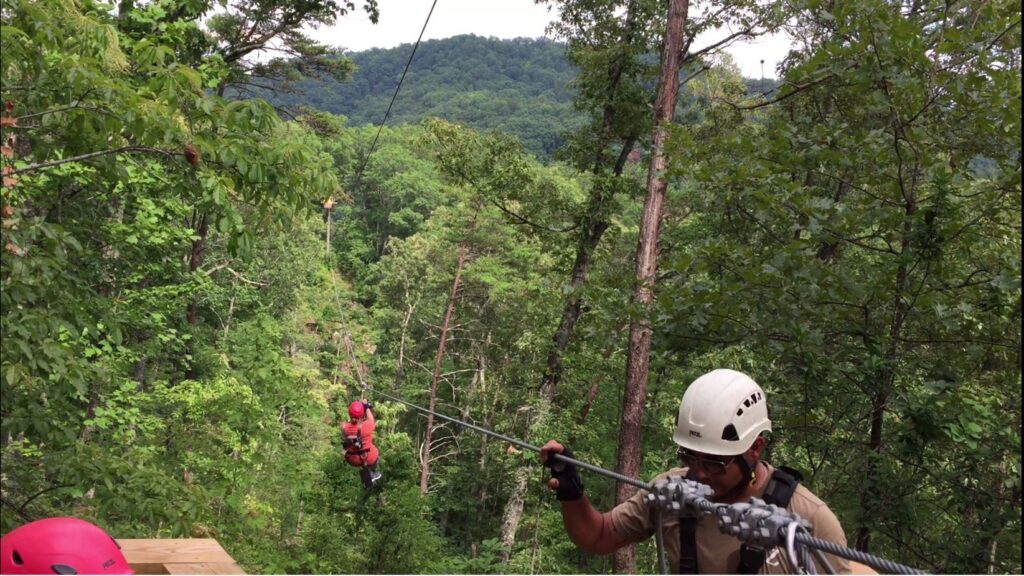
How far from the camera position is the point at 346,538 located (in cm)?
1597

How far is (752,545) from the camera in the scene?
2154 millimetres

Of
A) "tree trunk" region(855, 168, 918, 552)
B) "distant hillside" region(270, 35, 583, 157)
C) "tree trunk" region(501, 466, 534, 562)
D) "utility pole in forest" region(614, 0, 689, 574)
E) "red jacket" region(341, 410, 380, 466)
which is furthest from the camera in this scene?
"distant hillside" region(270, 35, 583, 157)

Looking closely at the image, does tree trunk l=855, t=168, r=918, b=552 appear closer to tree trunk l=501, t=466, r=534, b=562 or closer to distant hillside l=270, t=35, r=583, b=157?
tree trunk l=501, t=466, r=534, b=562

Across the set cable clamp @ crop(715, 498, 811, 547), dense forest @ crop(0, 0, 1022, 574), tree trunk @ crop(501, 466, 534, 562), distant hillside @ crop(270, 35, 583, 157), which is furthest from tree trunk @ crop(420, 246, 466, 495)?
distant hillside @ crop(270, 35, 583, 157)

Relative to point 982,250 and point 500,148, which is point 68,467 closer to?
point 982,250

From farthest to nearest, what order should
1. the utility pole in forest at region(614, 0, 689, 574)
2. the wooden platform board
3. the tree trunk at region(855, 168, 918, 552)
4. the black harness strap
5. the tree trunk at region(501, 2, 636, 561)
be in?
1. the tree trunk at region(501, 2, 636, 561)
2. the utility pole in forest at region(614, 0, 689, 574)
3. the tree trunk at region(855, 168, 918, 552)
4. the wooden platform board
5. the black harness strap

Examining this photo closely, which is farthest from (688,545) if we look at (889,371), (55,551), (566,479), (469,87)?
(469,87)

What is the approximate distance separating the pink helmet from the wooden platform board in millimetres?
704

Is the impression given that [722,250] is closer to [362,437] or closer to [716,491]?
[716,491]

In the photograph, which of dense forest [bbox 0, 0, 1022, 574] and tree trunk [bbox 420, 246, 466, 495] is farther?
tree trunk [bbox 420, 246, 466, 495]

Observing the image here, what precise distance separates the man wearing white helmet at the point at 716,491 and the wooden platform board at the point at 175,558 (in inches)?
48.9

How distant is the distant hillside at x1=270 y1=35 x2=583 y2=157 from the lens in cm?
7550

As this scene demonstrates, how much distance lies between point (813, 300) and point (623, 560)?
7.16 meters

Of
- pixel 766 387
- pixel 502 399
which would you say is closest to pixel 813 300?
pixel 766 387
